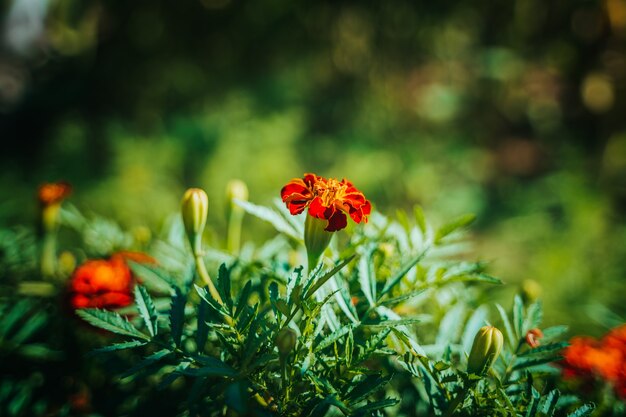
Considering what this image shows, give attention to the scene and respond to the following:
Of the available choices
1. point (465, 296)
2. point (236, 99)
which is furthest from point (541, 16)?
point (465, 296)

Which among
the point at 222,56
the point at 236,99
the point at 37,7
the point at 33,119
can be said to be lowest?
the point at 236,99

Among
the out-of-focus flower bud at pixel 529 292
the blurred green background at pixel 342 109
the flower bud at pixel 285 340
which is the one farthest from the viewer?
the blurred green background at pixel 342 109

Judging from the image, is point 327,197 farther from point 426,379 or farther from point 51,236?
point 51,236

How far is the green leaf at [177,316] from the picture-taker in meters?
0.39

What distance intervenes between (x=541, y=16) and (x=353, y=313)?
212 cm

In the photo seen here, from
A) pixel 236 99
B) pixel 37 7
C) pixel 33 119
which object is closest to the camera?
pixel 236 99

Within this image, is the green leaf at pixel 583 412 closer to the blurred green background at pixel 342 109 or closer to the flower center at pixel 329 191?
the flower center at pixel 329 191

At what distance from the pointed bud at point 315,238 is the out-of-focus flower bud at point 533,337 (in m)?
0.22

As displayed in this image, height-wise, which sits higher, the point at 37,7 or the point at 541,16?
the point at 37,7

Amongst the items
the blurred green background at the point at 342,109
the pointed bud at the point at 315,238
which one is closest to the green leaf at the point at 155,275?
the pointed bud at the point at 315,238

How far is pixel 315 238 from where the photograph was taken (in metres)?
0.41

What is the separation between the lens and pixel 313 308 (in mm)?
364

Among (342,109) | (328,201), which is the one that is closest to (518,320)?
(328,201)

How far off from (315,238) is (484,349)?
17 cm
